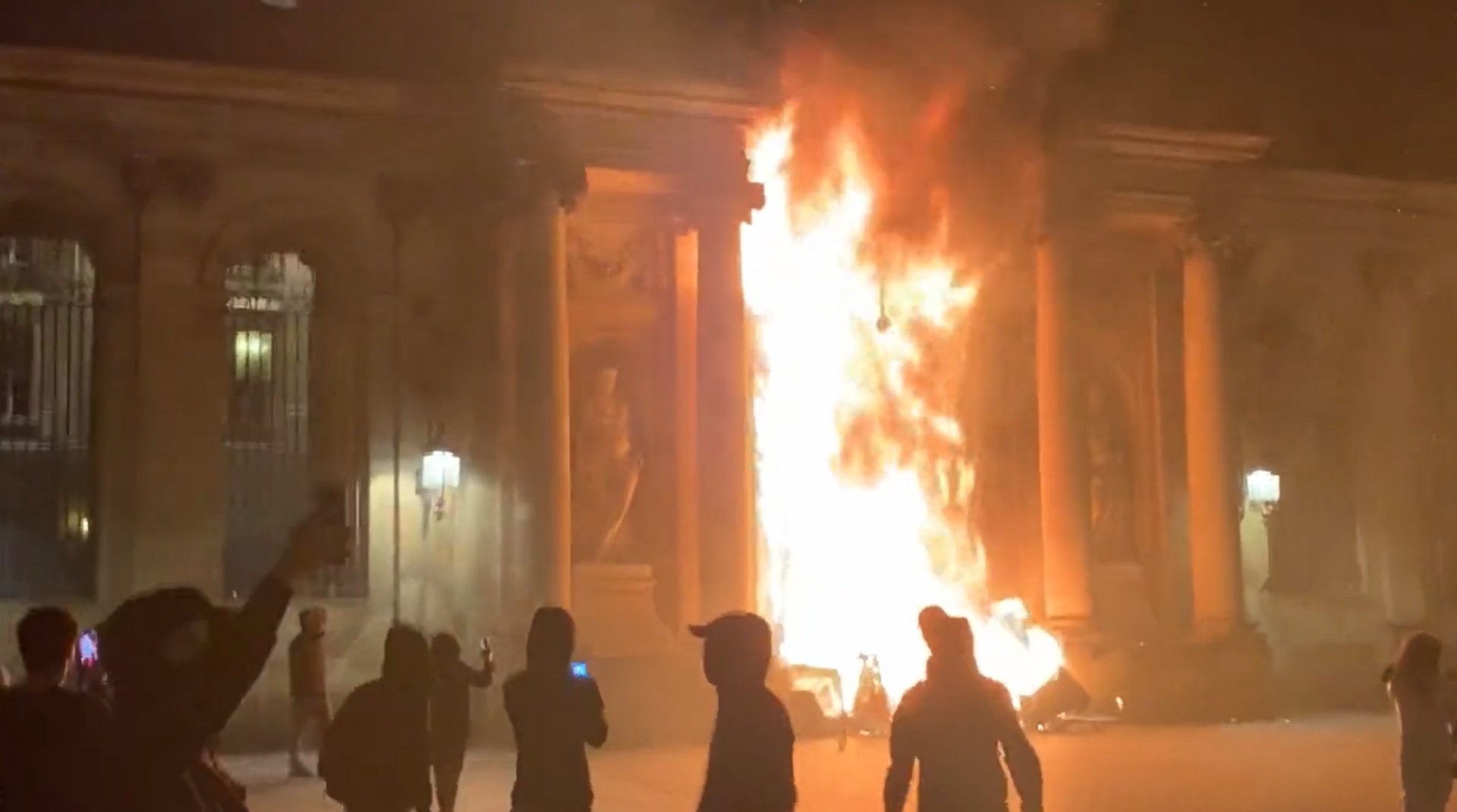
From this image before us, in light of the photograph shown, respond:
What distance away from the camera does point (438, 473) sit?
64.4 feet

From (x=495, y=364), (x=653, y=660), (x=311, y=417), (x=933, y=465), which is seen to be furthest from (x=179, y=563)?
(x=933, y=465)

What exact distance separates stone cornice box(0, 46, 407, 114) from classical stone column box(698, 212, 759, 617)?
4.34m

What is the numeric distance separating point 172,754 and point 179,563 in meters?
16.1

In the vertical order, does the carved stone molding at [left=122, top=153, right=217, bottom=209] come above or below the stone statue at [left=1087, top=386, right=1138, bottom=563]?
above

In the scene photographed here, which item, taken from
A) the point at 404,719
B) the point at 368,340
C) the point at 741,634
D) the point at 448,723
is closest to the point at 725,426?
the point at 368,340

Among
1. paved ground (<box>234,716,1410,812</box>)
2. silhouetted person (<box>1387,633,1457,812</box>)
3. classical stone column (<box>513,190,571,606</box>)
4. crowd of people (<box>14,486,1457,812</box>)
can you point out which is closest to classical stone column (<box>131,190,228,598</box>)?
paved ground (<box>234,716,1410,812</box>)

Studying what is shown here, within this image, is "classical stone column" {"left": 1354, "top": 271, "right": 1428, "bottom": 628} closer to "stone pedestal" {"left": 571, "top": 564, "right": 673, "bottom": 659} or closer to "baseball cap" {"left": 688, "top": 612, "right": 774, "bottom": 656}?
"stone pedestal" {"left": 571, "top": 564, "right": 673, "bottom": 659}

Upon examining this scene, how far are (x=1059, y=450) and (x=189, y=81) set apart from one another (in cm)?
1200

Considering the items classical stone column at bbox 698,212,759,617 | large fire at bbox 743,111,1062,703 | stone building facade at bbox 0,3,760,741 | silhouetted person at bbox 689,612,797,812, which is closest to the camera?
silhouetted person at bbox 689,612,797,812

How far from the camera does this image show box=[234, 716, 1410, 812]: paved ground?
1323 centimetres

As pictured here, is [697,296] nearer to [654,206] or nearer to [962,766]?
[654,206]

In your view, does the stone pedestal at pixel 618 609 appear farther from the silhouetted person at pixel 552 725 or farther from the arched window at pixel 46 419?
the silhouetted person at pixel 552 725

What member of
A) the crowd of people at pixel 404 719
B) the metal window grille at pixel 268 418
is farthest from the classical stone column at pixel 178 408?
the crowd of people at pixel 404 719

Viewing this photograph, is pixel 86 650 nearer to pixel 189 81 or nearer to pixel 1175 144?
pixel 189 81
